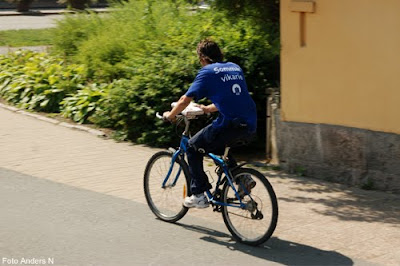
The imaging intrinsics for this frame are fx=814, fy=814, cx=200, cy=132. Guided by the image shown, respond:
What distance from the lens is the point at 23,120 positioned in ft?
43.2

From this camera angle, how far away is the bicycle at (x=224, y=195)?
22.8 ft

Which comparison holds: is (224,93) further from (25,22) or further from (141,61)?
(25,22)

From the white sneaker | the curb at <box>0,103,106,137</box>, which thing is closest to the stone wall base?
the white sneaker

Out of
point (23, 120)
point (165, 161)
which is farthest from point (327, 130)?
point (23, 120)

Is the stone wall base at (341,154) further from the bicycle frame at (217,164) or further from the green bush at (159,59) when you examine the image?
the bicycle frame at (217,164)

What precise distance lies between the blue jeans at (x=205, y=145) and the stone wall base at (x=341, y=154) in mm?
2280

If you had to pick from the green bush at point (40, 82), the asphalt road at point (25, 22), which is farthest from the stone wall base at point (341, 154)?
the asphalt road at point (25, 22)


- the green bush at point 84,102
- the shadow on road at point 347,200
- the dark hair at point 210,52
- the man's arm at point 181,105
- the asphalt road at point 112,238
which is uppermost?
the dark hair at point 210,52

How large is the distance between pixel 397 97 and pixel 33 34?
17.7 metres

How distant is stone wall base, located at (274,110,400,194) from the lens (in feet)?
29.0

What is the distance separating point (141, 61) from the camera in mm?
12258

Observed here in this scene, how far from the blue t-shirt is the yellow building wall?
7.32 feet

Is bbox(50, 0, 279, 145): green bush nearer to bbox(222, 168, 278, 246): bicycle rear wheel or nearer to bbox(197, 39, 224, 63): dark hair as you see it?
bbox(197, 39, 224, 63): dark hair

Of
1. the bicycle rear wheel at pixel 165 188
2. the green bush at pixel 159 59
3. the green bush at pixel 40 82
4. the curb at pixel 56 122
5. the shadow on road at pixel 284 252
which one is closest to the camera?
the shadow on road at pixel 284 252
